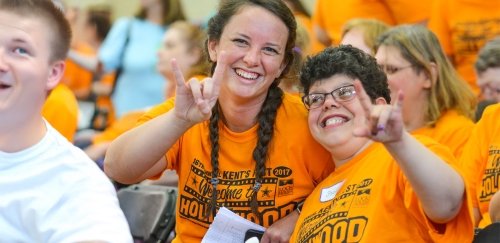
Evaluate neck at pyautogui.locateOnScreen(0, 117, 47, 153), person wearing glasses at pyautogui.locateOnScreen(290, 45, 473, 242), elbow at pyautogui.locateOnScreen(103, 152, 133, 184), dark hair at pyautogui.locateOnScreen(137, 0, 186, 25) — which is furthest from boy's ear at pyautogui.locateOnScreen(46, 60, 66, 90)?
dark hair at pyautogui.locateOnScreen(137, 0, 186, 25)

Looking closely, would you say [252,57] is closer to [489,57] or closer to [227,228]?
[227,228]

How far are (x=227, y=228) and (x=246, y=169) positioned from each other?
219mm

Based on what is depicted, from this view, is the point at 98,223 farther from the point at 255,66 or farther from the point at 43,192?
the point at 255,66

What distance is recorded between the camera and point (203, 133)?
11.5ft

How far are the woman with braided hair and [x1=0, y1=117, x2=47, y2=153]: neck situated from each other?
0.59 metres

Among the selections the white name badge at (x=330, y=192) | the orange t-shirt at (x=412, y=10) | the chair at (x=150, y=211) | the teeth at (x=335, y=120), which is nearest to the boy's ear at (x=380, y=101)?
the teeth at (x=335, y=120)

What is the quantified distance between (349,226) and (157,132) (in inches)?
27.8

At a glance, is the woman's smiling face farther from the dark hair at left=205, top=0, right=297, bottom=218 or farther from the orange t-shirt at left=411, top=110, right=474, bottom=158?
the orange t-shirt at left=411, top=110, right=474, bottom=158

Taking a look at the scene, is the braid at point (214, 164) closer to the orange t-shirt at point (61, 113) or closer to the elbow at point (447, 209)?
the elbow at point (447, 209)

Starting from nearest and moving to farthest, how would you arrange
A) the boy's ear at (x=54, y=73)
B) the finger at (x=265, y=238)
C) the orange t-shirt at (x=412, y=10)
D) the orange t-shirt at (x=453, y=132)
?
the boy's ear at (x=54, y=73) < the finger at (x=265, y=238) < the orange t-shirt at (x=453, y=132) < the orange t-shirt at (x=412, y=10)

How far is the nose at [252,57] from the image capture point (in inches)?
133

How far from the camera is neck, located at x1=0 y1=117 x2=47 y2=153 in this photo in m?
2.73

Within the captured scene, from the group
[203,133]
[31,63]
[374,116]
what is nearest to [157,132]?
[203,133]

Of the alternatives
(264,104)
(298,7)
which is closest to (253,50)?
(264,104)
